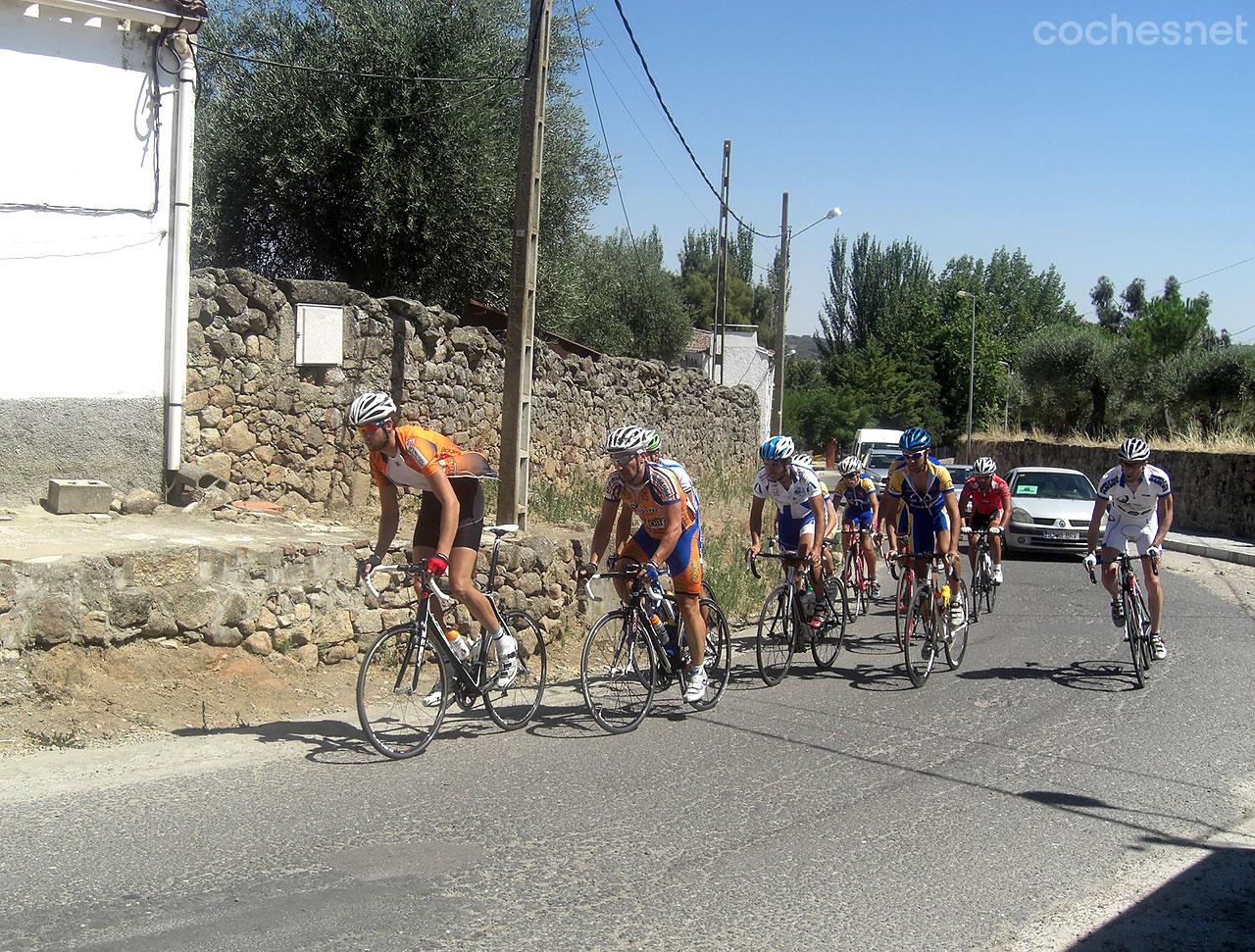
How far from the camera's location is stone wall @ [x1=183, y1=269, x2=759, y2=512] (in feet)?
39.4

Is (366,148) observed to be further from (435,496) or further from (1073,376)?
(1073,376)

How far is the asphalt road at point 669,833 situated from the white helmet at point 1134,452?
2225mm

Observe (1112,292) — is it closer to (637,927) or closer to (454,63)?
(454,63)

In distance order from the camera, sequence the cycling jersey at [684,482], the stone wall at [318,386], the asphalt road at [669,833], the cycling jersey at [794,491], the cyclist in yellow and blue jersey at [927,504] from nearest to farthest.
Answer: the asphalt road at [669,833] < the cycling jersey at [684,482] < the cycling jersey at [794,491] < the cyclist in yellow and blue jersey at [927,504] < the stone wall at [318,386]

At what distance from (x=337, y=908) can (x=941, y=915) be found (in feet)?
7.79

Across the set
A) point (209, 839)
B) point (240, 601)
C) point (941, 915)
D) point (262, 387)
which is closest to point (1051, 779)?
point (941, 915)

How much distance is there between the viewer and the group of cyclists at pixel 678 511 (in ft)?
22.5

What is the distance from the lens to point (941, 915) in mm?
4695

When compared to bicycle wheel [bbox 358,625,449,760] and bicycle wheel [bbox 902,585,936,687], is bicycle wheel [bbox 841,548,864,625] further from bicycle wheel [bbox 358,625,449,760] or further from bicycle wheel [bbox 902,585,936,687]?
bicycle wheel [bbox 358,625,449,760]

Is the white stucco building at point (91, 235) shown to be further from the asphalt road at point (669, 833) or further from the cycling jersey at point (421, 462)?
the cycling jersey at point (421, 462)

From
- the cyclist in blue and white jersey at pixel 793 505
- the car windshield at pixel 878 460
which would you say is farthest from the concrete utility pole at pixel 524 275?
the car windshield at pixel 878 460

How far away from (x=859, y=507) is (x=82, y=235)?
322 inches

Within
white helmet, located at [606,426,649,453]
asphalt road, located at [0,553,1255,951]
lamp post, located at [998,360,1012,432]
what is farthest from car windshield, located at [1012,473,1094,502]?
lamp post, located at [998,360,1012,432]

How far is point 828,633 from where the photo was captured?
9.87 meters
